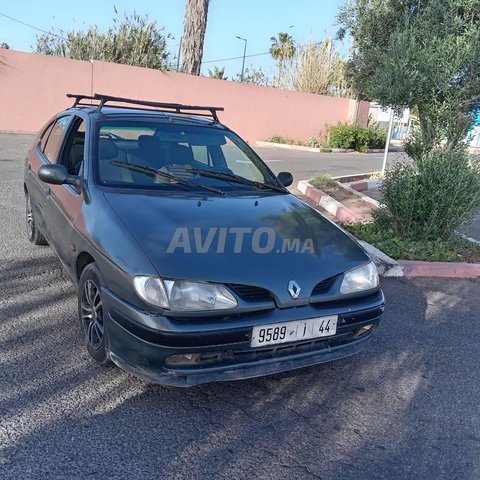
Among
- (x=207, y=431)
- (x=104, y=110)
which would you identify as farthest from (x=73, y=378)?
(x=104, y=110)

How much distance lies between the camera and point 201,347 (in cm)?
262

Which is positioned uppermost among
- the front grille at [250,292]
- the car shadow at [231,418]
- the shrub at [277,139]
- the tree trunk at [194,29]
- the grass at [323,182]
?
the tree trunk at [194,29]

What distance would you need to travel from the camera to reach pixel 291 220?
11.6 ft

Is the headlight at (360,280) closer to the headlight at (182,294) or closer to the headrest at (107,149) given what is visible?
the headlight at (182,294)

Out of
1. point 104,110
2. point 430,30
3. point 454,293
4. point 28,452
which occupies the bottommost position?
point 28,452

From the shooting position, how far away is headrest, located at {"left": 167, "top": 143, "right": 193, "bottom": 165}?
4.01 m

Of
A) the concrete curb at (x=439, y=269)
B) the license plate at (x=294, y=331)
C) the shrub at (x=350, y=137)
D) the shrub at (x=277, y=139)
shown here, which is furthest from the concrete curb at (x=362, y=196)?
the shrub at (x=350, y=137)

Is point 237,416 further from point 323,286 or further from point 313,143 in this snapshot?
point 313,143

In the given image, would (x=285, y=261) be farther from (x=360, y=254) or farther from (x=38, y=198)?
(x=38, y=198)

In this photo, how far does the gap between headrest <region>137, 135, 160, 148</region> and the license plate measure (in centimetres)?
197

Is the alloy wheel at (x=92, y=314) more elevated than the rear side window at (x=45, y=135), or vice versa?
the rear side window at (x=45, y=135)

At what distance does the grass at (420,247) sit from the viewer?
600 cm

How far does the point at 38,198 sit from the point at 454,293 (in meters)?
4.26

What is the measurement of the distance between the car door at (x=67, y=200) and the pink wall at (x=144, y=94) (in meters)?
14.2
